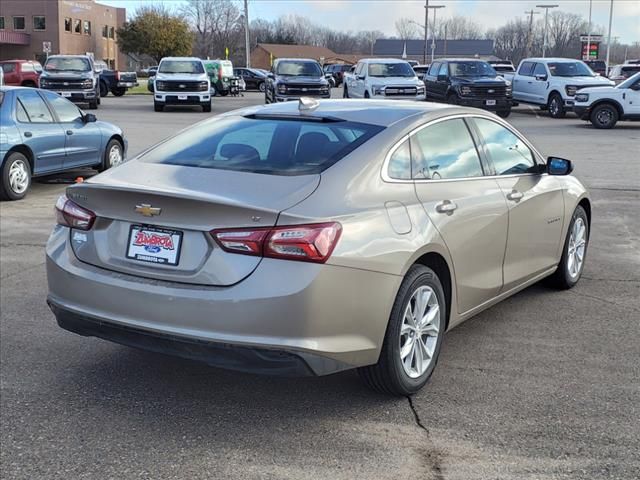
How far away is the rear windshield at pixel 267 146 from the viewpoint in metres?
4.09

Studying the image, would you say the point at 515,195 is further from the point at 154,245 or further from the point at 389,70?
the point at 389,70

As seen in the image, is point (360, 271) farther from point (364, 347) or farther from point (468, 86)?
point (468, 86)

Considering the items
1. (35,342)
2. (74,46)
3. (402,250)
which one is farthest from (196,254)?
(74,46)

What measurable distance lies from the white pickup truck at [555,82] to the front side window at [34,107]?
19486 mm

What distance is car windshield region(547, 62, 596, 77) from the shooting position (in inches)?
1046

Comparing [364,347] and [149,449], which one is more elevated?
[364,347]

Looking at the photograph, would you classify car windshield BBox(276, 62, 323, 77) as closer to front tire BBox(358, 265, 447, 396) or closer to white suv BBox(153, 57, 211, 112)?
white suv BBox(153, 57, 211, 112)

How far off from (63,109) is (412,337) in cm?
912

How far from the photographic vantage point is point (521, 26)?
135000 mm

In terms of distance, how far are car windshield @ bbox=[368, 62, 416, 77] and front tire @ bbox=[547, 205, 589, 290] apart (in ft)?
67.4

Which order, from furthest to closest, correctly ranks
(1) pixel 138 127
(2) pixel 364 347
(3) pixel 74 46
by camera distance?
(3) pixel 74 46
(1) pixel 138 127
(2) pixel 364 347

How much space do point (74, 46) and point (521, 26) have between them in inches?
3427

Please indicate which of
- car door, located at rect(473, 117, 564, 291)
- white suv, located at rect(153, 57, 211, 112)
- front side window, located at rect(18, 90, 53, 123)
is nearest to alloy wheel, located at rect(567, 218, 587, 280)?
car door, located at rect(473, 117, 564, 291)

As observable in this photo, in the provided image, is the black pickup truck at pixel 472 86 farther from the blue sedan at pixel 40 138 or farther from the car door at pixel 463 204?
the car door at pixel 463 204
